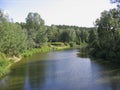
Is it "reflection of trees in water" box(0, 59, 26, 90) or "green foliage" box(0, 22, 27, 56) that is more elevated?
"green foliage" box(0, 22, 27, 56)

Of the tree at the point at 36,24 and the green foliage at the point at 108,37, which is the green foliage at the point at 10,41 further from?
the tree at the point at 36,24

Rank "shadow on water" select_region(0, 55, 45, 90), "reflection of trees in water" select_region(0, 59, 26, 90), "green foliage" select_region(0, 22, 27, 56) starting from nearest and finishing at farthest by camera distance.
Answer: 1. "reflection of trees in water" select_region(0, 59, 26, 90)
2. "shadow on water" select_region(0, 55, 45, 90)
3. "green foliage" select_region(0, 22, 27, 56)

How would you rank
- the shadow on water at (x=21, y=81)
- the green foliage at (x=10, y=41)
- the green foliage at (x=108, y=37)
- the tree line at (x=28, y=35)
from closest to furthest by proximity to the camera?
the shadow on water at (x=21, y=81), the green foliage at (x=10, y=41), the tree line at (x=28, y=35), the green foliage at (x=108, y=37)

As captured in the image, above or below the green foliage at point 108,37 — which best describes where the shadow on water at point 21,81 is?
below

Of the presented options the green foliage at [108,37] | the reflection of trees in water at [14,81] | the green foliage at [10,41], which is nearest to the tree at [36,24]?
the green foliage at [10,41]

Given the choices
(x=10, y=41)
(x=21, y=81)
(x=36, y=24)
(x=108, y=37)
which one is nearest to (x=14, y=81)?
(x=21, y=81)

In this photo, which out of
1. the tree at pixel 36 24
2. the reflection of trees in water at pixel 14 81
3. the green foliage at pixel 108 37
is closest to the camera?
the reflection of trees in water at pixel 14 81

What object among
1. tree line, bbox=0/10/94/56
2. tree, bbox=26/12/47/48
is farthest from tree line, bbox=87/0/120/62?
tree, bbox=26/12/47/48

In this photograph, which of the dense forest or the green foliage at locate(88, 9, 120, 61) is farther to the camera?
the green foliage at locate(88, 9, 120, 61)

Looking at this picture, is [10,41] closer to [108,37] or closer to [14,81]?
[14,81]

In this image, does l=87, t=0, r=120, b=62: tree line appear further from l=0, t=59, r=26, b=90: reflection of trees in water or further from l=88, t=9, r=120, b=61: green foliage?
l=0, t=59, r=26, b=90: reflection of trees in water

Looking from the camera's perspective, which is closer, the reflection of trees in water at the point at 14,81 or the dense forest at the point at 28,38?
the reflection of trees in water at the point at 14,81

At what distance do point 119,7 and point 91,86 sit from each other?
9818 millimetres


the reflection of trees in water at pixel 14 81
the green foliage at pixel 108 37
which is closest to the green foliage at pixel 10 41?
the reflection of trees in water at pixel 14 81
